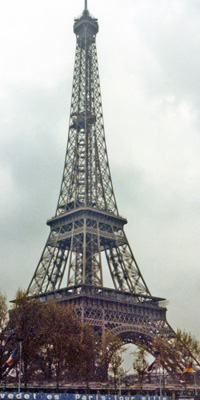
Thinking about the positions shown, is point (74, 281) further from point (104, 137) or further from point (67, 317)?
point (104, 137)

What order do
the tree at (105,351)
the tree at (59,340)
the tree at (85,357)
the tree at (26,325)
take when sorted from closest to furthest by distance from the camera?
the tree at (26,325) → the tree at (59,340) → the tree at (85,357) → the tree at (105,351)

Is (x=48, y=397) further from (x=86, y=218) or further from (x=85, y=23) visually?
(x=85, y=23)

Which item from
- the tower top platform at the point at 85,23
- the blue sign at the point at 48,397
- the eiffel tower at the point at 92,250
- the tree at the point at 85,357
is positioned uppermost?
the tower top platform at the point at 85,23

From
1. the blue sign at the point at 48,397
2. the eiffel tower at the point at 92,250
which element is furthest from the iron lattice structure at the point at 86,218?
the blue sign at the point at 48,397

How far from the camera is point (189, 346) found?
288 ft

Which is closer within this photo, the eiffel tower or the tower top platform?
the eiffel tower

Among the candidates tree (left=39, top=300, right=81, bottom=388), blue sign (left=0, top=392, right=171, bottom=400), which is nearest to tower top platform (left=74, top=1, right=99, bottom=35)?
tree (left=39, top=300, right=81, bottom=388)

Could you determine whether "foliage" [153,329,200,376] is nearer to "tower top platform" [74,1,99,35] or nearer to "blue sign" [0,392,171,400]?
"blue sign" [0,392,171,400]

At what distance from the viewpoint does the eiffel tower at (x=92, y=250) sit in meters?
91.6

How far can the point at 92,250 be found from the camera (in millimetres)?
97438

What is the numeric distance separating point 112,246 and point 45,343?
123 feet

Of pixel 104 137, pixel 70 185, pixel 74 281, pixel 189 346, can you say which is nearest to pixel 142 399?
pixel 189 346

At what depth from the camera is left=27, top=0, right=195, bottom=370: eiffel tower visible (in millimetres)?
91562

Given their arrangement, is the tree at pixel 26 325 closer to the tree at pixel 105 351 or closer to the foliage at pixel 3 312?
the foliage at pixel 3 312
